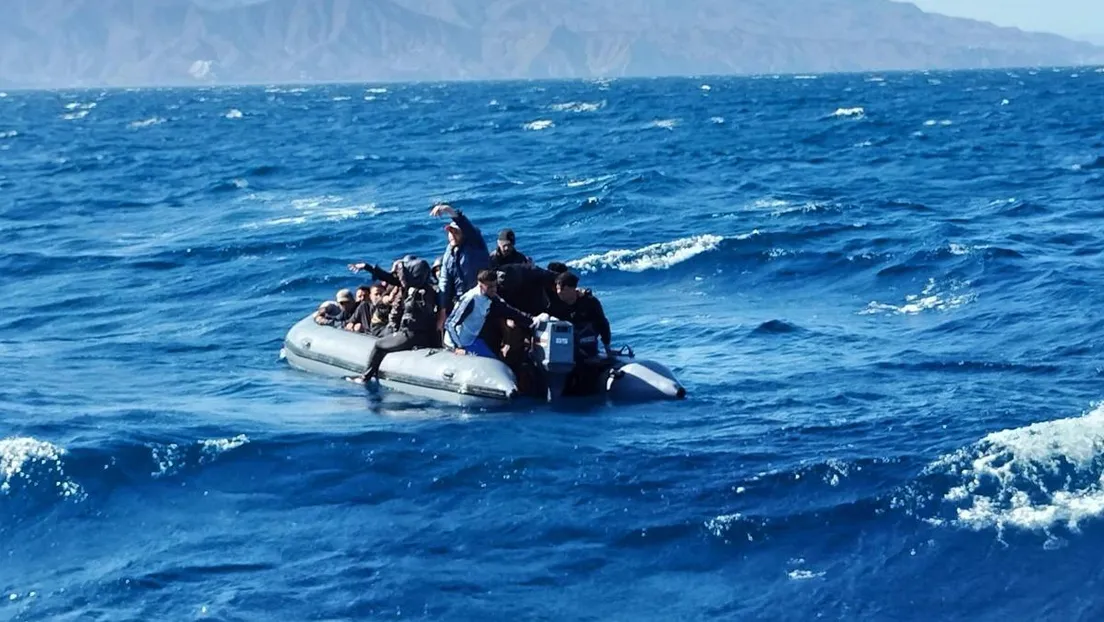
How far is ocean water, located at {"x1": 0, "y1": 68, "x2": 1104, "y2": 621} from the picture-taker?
10.7 m

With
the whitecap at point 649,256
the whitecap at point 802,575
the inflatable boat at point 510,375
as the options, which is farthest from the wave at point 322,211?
the whitecap at point 802,575

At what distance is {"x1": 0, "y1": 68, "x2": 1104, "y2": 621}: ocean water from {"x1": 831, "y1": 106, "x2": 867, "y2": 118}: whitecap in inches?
1365

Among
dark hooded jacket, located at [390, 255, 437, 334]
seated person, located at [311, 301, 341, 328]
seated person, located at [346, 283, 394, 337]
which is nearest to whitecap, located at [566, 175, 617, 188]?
seated person, located at [311, 301, 341, 328]

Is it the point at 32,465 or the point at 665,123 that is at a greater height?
the point at 665,123

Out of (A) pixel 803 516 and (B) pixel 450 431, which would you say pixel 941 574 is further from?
(B) pixel 450 431

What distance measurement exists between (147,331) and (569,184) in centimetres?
2040

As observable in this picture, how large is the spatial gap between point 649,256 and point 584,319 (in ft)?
33.6

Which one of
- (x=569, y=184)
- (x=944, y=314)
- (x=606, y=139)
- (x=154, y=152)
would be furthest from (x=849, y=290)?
(x=154, y=152)

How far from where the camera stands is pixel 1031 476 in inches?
481

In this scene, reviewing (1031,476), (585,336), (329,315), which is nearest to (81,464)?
(329,315)

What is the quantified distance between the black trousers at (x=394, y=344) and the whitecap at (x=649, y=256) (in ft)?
29.6

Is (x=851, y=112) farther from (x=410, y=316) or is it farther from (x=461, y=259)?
(x=461, y=259)

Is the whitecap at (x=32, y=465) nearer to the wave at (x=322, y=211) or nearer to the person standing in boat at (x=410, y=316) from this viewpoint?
the person standing in boat at (x=410, y=316)

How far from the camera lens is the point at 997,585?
1042cm
